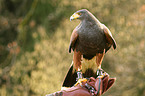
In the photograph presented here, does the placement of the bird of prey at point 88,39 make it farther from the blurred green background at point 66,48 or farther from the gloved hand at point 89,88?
the blurred green background at point 66,48

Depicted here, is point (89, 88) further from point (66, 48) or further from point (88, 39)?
point (66, 48)

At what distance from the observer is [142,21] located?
569 centimetres

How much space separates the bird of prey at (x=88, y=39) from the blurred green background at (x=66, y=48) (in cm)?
327

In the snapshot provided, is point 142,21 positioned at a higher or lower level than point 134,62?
higher

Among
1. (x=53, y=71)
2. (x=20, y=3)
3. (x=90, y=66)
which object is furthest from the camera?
(x=20, y=3)

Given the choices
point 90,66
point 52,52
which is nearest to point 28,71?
point 52,52

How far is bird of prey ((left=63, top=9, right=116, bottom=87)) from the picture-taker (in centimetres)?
210

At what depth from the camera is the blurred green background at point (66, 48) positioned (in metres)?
5.57

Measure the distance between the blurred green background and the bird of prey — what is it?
3267mm

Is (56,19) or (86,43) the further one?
(56,19)

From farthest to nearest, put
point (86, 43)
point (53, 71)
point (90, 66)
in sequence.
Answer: point (53, 71), point (90, 66), point (86, 43)

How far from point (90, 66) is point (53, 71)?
329 cm

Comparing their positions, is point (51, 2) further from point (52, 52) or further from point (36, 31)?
point (52, 52)

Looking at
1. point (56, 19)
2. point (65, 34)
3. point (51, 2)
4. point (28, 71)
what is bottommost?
point (28, 71)
